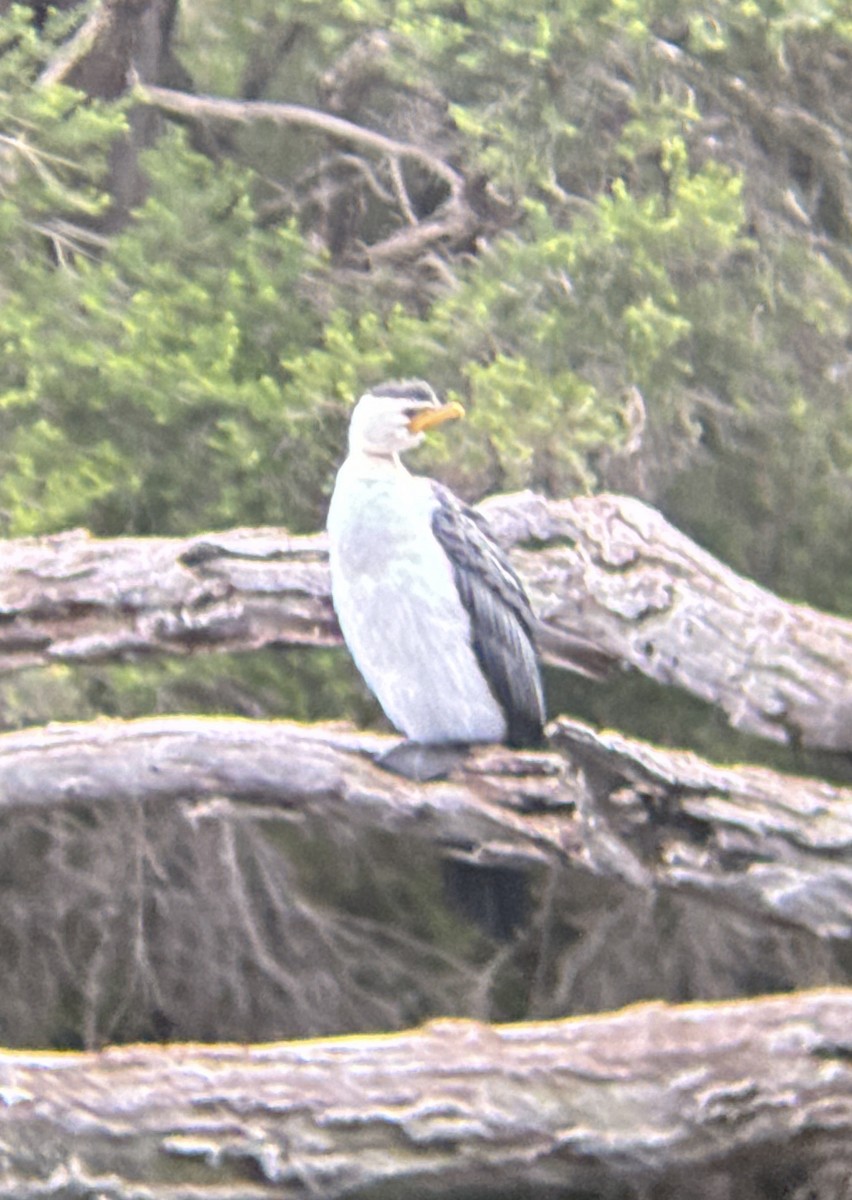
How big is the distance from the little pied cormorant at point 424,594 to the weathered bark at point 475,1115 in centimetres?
64

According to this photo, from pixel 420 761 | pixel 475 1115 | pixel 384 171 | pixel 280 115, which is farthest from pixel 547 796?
pixel 280 115

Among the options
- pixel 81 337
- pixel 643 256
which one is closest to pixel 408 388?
pixel 643 256

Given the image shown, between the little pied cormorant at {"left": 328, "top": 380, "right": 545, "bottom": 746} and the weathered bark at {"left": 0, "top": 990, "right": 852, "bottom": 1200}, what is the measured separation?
2.09ft

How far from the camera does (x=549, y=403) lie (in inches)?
99.2

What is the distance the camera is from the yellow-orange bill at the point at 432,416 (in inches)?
80.9

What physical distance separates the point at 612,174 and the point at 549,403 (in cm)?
49

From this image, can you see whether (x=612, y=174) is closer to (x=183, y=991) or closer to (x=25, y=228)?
(x=25, y=228)

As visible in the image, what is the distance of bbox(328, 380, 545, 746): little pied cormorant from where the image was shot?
2.05 metres

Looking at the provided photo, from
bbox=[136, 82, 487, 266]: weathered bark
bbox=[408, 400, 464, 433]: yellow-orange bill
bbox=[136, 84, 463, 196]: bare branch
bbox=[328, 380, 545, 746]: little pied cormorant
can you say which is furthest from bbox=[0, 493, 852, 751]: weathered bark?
bbox=[136, 84, 463, 196]: bare branch

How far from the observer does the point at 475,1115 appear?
148 centimetres

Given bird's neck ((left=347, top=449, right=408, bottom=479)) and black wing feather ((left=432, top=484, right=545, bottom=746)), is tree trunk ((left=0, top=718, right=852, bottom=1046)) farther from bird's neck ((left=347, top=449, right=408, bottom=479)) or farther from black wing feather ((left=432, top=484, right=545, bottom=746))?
bird's neck ((left=347, top=449, right=408, bottom=479))

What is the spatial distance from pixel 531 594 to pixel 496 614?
26cm

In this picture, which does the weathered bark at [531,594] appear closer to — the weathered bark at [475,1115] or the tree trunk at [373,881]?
the tree trunk at [373,881]

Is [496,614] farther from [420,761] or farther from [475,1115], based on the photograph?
[475,1115]
